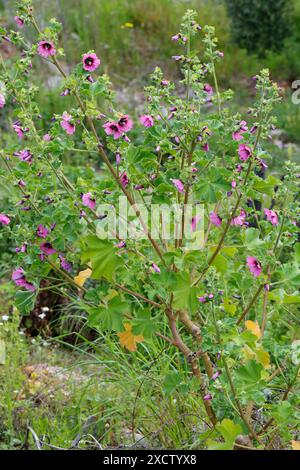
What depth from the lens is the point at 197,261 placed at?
2357mm

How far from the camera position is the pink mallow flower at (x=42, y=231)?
2.49 m

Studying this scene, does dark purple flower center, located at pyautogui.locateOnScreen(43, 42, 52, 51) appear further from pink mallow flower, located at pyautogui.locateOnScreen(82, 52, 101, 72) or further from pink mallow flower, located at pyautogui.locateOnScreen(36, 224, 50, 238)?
pink mallow flower, located at pyautogui.locateOnScreen(36, 224, 50, 238)

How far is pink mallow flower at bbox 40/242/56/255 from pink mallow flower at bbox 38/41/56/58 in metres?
0.60

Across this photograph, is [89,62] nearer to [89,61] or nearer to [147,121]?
[89,61]

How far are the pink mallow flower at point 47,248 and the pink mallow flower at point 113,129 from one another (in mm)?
426

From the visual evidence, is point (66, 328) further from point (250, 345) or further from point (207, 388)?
point (250, 345)

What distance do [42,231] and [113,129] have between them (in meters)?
0.42

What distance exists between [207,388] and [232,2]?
261 inches

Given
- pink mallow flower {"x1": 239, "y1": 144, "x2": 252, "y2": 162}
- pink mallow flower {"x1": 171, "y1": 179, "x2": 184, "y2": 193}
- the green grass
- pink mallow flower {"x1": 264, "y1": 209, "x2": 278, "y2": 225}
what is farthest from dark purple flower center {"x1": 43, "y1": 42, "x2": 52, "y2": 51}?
the green grass

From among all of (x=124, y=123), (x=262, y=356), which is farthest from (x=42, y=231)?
(x=262, y=356)

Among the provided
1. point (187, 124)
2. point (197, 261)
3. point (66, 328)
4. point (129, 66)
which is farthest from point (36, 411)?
point (129, 66)

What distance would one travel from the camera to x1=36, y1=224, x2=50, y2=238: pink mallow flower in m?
2.49

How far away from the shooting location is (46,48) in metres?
2.33

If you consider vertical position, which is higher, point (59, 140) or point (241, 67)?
point (241, 67)
